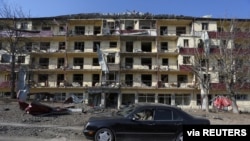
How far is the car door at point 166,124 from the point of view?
1355 centimetres

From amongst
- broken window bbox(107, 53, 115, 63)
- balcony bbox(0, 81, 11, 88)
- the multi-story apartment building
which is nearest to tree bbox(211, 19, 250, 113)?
the multi-story apartment building

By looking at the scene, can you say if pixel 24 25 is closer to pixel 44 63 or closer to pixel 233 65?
pixel 44 63

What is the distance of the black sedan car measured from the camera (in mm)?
13375

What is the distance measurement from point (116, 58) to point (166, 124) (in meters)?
47.8

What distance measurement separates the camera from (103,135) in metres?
13.3

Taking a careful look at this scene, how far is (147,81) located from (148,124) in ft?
155

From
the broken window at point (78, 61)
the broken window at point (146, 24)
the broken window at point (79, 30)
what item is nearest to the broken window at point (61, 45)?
the broken window at point (79, 30)

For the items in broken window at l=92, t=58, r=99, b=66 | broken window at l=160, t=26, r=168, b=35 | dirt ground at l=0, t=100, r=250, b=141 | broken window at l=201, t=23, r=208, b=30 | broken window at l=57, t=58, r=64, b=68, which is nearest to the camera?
dirt ground at l=0, t=100, r=250, b=141

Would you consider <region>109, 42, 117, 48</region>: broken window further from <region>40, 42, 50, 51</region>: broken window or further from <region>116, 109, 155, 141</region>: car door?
<region>116, 109, 155, 141</region>: car door

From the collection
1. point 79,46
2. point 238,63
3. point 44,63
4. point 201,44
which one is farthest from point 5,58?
point 238,63

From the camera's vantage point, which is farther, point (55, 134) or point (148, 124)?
point (55, 134)

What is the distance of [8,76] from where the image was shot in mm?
61625

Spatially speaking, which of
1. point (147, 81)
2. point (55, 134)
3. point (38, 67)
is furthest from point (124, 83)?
point (55, 134)

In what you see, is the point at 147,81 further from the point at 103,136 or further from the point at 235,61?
the point at 103,136
